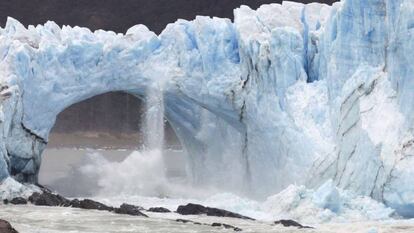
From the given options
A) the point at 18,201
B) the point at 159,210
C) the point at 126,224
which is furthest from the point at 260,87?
the point at 18,201

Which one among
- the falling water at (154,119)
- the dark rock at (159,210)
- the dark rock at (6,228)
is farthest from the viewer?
the falling water at (154,119)

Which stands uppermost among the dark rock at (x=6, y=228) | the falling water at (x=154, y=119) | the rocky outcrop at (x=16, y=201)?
the falling water at (x=154, y=119)

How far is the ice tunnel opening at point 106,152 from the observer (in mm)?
30266

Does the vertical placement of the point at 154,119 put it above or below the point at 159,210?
above

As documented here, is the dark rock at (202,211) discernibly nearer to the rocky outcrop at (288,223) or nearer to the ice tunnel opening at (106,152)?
the rocky outcrop at (288,223)

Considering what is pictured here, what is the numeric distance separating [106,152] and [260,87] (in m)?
32.1

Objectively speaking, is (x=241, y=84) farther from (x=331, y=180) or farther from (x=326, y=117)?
(x=331, y=180)

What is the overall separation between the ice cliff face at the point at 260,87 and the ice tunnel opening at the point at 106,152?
82.4 inches

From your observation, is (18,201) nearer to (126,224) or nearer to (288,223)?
(126,224)

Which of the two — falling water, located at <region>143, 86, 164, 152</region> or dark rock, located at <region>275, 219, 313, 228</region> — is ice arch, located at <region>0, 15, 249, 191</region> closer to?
falling water, located at <region>143, 86, 164, 152</region>

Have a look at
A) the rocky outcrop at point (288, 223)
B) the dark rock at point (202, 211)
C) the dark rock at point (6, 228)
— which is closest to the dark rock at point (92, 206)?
the dark rock at point (202, 211)

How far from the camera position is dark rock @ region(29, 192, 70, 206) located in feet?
75.8

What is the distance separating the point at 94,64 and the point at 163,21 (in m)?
40.6

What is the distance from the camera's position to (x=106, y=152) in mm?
55969
